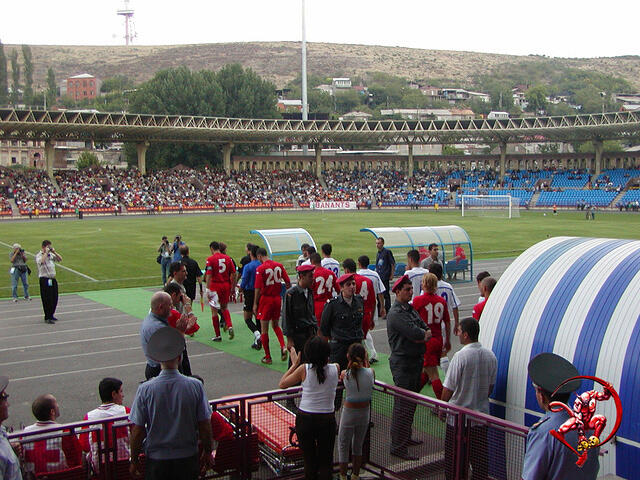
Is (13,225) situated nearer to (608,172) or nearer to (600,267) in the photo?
(600,267)

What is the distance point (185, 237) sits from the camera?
1484 inches

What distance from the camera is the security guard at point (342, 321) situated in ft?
28.1

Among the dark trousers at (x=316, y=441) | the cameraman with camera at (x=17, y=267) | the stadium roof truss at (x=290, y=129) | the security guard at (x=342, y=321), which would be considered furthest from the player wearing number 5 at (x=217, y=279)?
the stadium roof truss at (x=290, y=129)

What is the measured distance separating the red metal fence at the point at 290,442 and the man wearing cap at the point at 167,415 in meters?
0.74

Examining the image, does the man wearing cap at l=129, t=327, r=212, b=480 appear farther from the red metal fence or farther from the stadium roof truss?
the stadium roof truss

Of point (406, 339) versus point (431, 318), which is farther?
point (431, 318)

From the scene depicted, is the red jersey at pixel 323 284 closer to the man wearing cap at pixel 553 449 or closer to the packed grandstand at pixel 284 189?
the man wearing cap at pixel 553 449

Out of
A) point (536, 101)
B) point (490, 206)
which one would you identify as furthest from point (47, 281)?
point (536, 101)

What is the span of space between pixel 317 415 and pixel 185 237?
3272 centimetres

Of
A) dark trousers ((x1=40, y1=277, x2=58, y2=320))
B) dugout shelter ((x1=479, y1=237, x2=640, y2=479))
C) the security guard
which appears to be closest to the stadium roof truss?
dark trousers ((x1=40, y1=277, x2=58, y2=320))

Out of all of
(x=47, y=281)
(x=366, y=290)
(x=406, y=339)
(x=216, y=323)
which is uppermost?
(x=366, y=290)

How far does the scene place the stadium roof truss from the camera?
232ft

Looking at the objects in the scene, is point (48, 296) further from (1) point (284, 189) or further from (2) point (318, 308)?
(1) point (284, 189)

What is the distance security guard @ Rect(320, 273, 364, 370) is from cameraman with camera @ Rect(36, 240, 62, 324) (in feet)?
31.7
